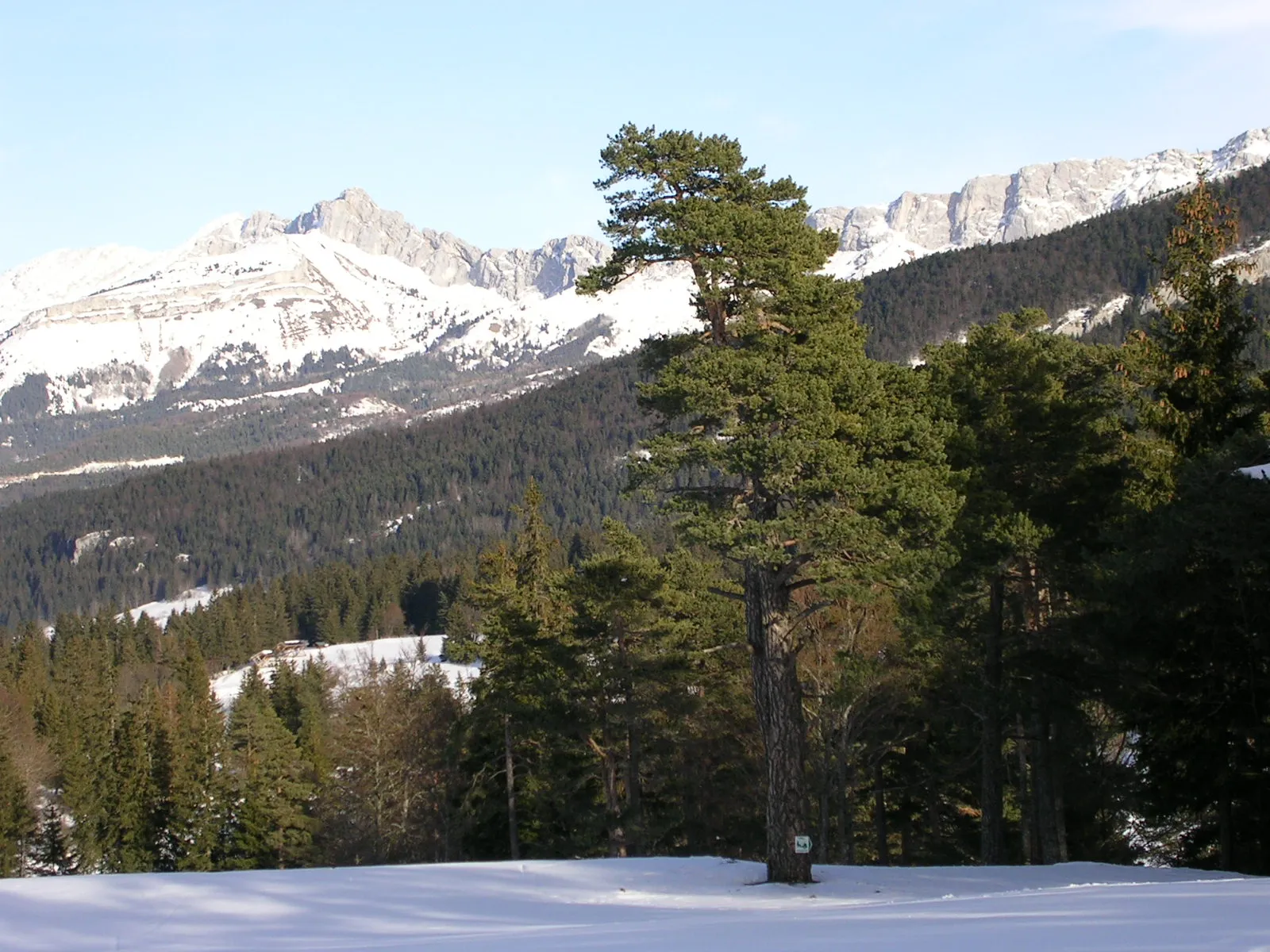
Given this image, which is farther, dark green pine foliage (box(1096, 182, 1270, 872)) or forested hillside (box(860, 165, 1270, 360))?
forested hillside (box(860, 165, 1270, 360))

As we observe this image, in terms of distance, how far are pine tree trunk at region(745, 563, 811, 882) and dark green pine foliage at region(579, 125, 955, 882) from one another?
0.07 feet

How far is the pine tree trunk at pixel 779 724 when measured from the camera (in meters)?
15.4

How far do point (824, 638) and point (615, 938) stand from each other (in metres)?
15.2

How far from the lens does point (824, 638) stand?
80.8 feet

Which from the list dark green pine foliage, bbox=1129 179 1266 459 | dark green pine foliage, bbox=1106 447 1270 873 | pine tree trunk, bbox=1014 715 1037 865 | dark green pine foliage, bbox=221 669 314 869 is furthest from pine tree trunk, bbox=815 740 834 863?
dark green pine foliage, bbox=221 669 314 869

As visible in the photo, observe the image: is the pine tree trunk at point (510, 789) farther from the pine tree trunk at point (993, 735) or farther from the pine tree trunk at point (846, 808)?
the pine tree trunk at point (993, 735)

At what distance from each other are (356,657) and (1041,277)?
427ft

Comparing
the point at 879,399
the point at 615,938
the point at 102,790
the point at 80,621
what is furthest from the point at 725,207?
the point at 80,621

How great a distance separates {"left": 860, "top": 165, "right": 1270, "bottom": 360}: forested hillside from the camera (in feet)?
563

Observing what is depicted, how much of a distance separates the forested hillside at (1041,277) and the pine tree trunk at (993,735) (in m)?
155

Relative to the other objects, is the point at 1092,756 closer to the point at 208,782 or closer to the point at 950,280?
the point at 208,782

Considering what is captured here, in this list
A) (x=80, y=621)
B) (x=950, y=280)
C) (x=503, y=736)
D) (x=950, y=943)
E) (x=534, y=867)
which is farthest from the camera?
(x=950, y=280)

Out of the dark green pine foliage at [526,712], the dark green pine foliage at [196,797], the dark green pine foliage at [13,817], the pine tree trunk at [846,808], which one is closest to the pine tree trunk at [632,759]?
the dark green pine foliage at [526,712]

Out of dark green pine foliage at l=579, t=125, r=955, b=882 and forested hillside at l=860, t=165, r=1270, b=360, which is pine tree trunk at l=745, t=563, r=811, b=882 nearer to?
dark green pine foliage at l=579, t=125, r=955, b=882
